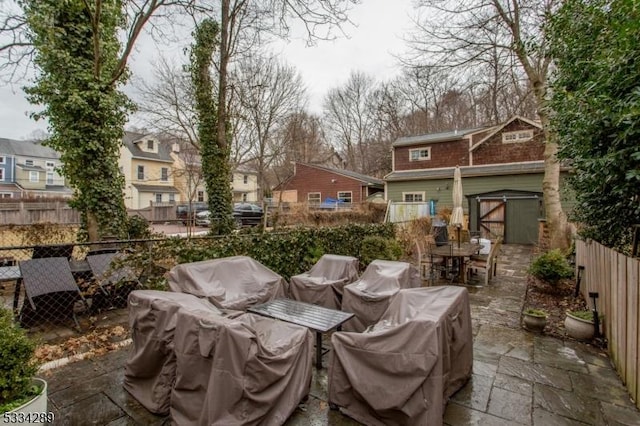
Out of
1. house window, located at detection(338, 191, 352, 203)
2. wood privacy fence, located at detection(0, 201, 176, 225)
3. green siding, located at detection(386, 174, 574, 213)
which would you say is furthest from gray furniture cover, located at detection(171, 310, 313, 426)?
house window, located at detection(338, 191, 352, 203)

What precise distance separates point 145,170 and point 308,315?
93.0 ft

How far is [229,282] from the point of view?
13.0 ft

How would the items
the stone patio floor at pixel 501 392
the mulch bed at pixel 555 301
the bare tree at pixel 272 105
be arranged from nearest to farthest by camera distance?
the stone patio floor at pixel 501 392 → the mulch bed at pixel 555 301 → the bare tree at pixel 272 105

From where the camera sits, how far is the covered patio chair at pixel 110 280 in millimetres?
4543

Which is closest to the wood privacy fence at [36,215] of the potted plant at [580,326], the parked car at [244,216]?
the parked car at [244,216]

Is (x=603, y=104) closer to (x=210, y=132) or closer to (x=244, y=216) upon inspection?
(x=210, y=132)

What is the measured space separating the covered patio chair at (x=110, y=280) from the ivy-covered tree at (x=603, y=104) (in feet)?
18.7

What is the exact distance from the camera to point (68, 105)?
5.97 metres

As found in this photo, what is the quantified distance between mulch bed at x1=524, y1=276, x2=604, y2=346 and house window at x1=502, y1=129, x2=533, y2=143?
32.2 ft

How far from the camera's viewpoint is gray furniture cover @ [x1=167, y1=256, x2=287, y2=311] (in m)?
3.59

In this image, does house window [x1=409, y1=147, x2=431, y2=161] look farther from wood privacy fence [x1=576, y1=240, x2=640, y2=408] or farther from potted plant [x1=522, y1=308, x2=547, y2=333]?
potted plant [x1=522, y1=308, x2=547, y2=333]

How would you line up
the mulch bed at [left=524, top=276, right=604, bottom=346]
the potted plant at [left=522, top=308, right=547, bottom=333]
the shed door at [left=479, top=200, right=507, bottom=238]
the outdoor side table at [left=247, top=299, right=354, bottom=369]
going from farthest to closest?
the shed door at [left=479, top=200, right=507, bottom=238]
the mulch bed at [left=524, top=276, right=604, bottom=346]
the potted plant at [left=522, top=308, right=547, bottom=333]
the outdoor side table at [left=247, top=299, right=354, bottom=369]

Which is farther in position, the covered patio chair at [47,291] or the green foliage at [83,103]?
the green foliage at [83,103]

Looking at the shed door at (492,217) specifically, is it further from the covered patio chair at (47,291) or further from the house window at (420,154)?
the covered patio chair at (47,291)
